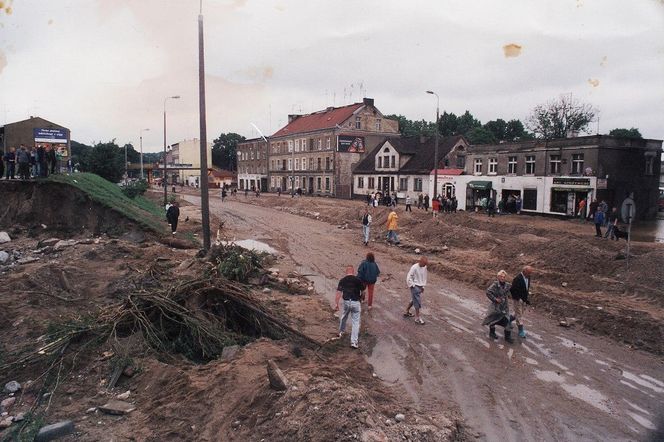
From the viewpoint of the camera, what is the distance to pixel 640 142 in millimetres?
33938

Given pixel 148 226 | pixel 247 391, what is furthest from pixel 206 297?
pixel 148 226

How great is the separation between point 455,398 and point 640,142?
34049 mm

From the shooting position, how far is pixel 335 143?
63.8 metres

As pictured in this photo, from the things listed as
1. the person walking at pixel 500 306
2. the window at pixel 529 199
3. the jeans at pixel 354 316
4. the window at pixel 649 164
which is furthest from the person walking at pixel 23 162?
the window at pixel 649 164

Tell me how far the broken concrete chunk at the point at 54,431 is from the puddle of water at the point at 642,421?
829 cm

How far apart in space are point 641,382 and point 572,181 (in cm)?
2816

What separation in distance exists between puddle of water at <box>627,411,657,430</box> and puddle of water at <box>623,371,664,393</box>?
130 cm

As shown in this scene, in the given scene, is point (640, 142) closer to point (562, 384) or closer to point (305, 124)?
point (562, 384)

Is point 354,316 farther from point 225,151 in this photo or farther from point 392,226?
point 225,151

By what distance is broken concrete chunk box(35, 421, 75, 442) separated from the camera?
616 centimetres

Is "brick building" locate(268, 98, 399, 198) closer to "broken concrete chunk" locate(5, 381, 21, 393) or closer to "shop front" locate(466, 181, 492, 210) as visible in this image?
"shop front" locate(466, 181, 492, 210)

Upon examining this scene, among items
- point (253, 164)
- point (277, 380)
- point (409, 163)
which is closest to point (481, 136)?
point (409, 163)

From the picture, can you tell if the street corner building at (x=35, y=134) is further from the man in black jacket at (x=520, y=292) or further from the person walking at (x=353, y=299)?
the man in black jacket at (x=520, y=292)

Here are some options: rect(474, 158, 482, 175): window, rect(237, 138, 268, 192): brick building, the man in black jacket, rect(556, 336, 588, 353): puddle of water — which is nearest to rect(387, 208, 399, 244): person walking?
the man in black jacket
